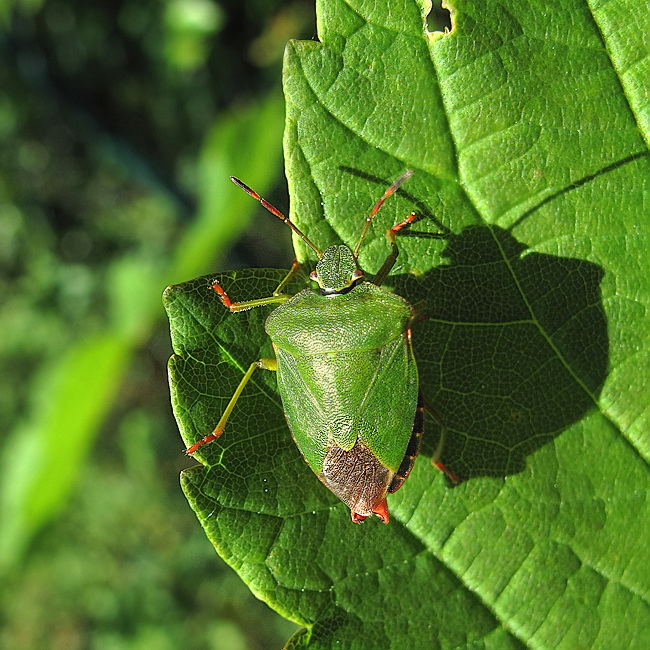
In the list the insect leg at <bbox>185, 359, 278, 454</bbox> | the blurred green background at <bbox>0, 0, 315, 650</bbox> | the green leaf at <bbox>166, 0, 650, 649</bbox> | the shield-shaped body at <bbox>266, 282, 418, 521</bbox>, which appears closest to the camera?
the green leaf at <bbox>166, 0, 650, 649</bbox>

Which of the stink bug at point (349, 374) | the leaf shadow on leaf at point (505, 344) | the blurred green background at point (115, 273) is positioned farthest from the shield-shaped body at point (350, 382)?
the blurred green background at point (115, 273)

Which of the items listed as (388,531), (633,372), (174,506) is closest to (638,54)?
(633,372)

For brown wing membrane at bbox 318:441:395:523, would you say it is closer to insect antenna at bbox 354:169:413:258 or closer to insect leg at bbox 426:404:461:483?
insect leg at bbox 426:404:461:483

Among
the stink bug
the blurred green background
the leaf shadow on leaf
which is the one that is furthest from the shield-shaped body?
the blurred green background

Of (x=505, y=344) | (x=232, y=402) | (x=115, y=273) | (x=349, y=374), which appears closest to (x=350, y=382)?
(x=349, y=374)

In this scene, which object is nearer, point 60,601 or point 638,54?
point 638,54

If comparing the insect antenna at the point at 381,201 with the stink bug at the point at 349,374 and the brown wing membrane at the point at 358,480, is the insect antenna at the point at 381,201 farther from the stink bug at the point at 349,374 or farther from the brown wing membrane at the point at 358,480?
the brown wing membrane at the point at 358,480

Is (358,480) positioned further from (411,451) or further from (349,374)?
(349,374)

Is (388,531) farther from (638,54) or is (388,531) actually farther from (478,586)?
(638,54)
